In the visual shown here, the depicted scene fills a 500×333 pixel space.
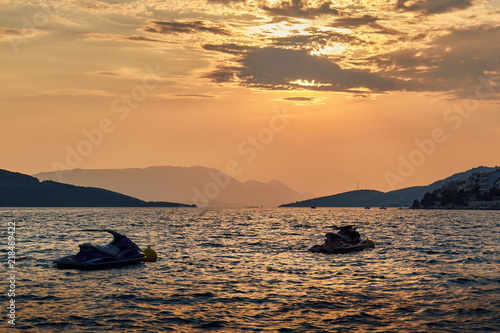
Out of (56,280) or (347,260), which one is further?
(347,260)

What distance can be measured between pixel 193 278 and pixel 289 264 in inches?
431

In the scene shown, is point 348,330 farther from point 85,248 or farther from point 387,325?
point 85,248

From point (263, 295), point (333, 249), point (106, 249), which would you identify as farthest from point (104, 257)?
point (333, 249)

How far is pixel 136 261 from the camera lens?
43.2 m

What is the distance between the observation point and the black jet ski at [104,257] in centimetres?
3956

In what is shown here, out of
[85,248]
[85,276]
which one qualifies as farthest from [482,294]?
[85,248]

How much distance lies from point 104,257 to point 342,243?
25724 mm

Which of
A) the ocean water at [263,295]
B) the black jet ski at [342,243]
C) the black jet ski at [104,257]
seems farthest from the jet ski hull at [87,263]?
the black jet ski at [342,243]

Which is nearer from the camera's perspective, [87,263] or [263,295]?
[263,295]

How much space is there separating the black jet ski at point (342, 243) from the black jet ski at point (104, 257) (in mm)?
19621

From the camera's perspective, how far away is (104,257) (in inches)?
1588

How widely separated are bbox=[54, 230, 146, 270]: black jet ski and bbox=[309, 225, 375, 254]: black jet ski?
19.6 meters

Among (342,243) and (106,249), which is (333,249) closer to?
(342,243)

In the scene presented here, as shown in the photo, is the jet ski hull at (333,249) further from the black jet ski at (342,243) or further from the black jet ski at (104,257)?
the black jet ski at (104,257)
